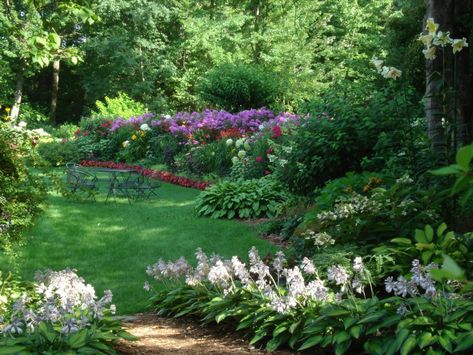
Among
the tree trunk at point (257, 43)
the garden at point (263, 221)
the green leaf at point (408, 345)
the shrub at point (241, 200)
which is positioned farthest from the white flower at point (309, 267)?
the tree trunk at point (257, 43)

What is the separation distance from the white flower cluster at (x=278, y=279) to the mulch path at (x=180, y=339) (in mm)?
306

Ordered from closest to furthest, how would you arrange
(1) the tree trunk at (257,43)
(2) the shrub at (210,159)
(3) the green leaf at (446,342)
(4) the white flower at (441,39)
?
(3) the green leaf at (446,342) → (4) the white flower at (441,39) → (2) the shrub at (210,159) → (1) the tree trunk at (257,43)

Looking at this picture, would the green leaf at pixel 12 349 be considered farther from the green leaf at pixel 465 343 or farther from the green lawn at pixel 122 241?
the green leaf at pixel 465 343

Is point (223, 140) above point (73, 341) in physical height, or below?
above

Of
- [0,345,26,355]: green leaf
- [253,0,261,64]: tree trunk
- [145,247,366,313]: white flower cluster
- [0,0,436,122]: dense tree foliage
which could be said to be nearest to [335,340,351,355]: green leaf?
[145,247,366,313]: white flower cluster

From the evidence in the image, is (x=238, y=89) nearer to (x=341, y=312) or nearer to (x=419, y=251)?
(x=419, y=251)

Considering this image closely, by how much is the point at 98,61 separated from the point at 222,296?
29.5 meters

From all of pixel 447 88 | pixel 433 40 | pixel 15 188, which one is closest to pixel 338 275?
pixel 433 40

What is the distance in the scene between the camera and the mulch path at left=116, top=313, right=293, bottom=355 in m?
3.59

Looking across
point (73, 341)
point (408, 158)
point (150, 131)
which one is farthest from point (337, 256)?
point (150, 131)

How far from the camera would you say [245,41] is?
2536 centimetres

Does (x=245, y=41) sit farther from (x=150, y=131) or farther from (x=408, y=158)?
(x=408, y=158)

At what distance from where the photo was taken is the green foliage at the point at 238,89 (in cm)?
1752

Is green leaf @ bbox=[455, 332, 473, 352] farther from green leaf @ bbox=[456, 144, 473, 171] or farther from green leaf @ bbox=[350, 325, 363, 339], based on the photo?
green leaf @ bbox=[456, 144, 473, 171]
